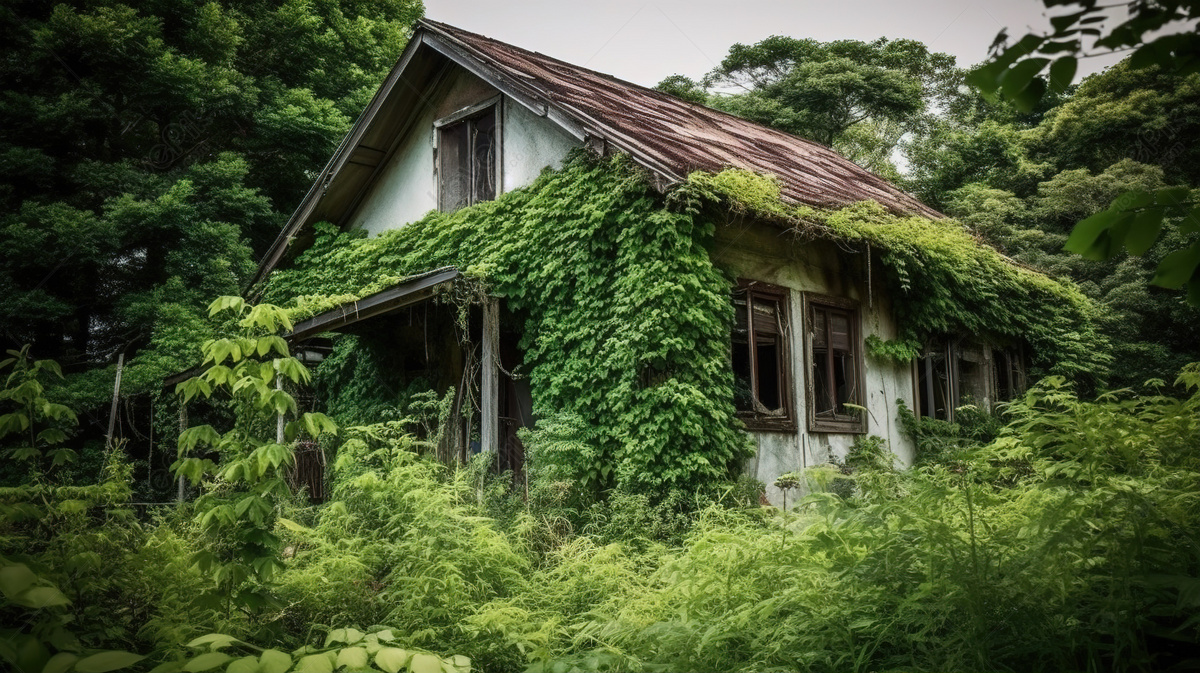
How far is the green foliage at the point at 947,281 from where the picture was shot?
9.29 meters

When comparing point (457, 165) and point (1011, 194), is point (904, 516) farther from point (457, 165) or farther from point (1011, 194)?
point (1011, 194)

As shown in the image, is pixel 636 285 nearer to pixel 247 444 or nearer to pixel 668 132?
pixel 668 132

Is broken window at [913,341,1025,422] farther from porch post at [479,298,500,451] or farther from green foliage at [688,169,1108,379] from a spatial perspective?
porch post at [479,298,500,451]

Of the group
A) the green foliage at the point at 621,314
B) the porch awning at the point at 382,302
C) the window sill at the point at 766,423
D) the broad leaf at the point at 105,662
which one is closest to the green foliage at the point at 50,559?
the broad leaf at the point at 105,662

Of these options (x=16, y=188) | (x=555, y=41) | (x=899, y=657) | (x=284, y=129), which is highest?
(x=555, y=41)

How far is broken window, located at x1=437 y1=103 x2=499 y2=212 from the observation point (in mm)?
11828

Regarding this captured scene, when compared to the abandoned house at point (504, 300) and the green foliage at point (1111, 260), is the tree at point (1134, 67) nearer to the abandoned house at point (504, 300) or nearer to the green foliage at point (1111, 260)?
the abandoned house at point (504, 300)

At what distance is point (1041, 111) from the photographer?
33.7 m

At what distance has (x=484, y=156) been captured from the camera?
1201cm

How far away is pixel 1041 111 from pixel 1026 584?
35.7 meters

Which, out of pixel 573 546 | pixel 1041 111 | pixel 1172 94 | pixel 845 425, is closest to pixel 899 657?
pixel 573 546

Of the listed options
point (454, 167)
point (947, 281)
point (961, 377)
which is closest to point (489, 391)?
point (454, 167)

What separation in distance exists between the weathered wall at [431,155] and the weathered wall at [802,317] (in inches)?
104

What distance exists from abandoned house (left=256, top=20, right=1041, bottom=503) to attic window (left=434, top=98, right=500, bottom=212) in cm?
3
